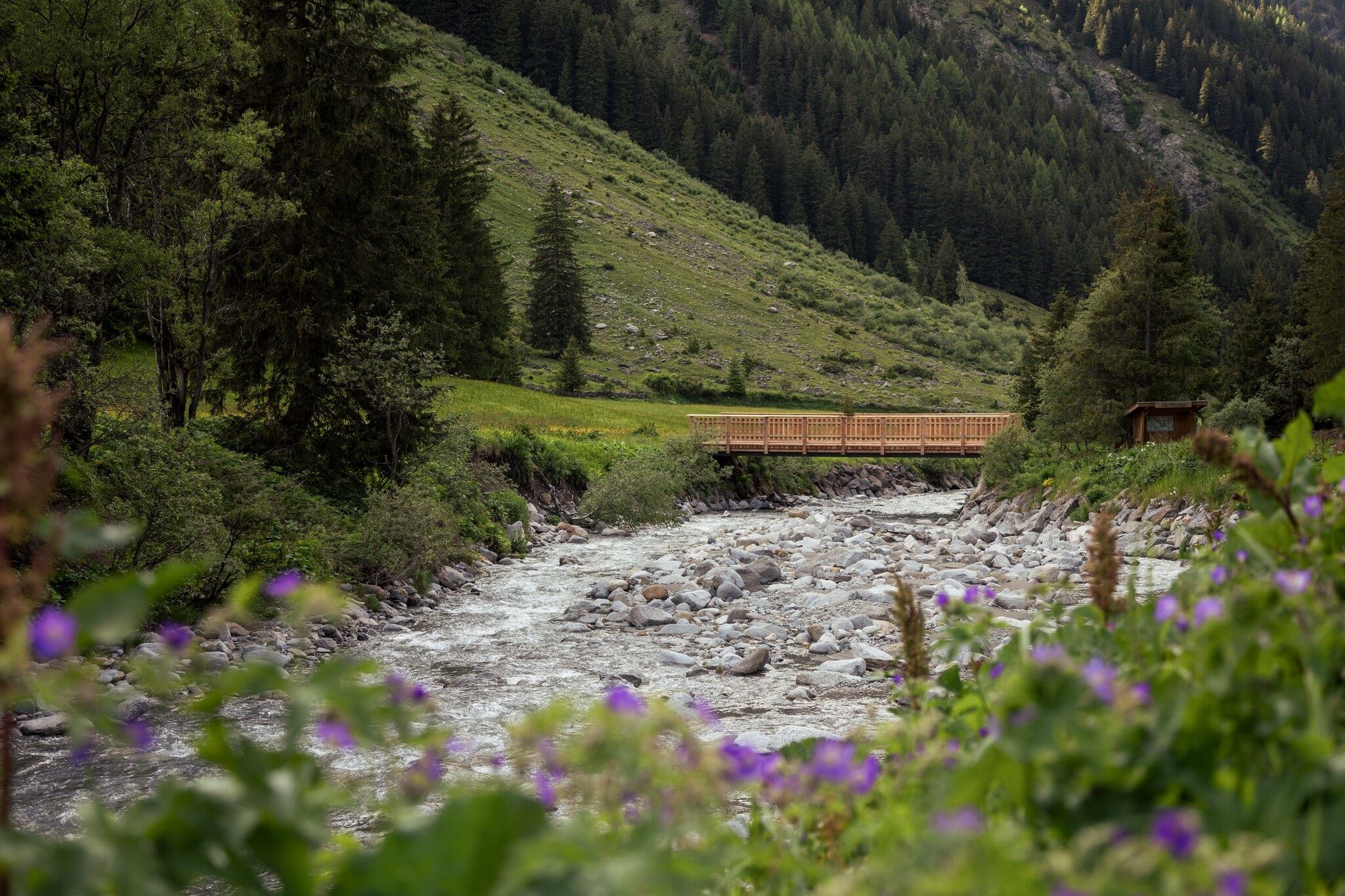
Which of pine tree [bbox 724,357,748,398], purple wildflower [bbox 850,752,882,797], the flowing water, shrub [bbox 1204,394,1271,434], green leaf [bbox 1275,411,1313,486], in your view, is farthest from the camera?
pine tree [bbox 724,357,748,398]

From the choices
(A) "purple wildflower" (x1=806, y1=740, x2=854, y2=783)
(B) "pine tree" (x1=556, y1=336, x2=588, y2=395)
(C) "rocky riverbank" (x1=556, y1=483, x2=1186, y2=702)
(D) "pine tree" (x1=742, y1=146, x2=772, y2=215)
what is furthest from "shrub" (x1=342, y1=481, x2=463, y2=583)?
(D) "pine tree" (x1=742, y1=146, x2=772, y2=215)

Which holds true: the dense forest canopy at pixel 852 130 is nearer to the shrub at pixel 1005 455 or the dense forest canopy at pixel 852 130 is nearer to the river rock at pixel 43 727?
the shrub at pixel 1005 455

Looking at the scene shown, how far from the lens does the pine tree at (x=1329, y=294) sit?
31.7 metres

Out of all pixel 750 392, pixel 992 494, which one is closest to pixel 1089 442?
pixel 992 494

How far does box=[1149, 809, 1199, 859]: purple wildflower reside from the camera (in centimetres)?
113

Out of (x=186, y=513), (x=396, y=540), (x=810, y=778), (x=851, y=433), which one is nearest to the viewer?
(x=810, y=778)

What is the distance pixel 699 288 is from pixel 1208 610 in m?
76.8

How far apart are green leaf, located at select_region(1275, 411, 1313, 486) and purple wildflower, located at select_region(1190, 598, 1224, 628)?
0.53m

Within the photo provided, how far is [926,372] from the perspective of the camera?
2864 inches

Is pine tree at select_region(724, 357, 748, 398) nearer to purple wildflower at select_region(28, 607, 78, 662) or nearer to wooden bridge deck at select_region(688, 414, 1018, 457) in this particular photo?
wooden bridge deck at select_region(688, 414, 1018, 457)

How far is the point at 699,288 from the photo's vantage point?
7738 cm

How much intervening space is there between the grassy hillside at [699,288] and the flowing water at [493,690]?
38.5 metres

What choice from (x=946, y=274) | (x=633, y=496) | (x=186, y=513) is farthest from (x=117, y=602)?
(x=946, y=274)

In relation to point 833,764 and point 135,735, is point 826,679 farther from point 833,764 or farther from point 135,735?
point 135,735
